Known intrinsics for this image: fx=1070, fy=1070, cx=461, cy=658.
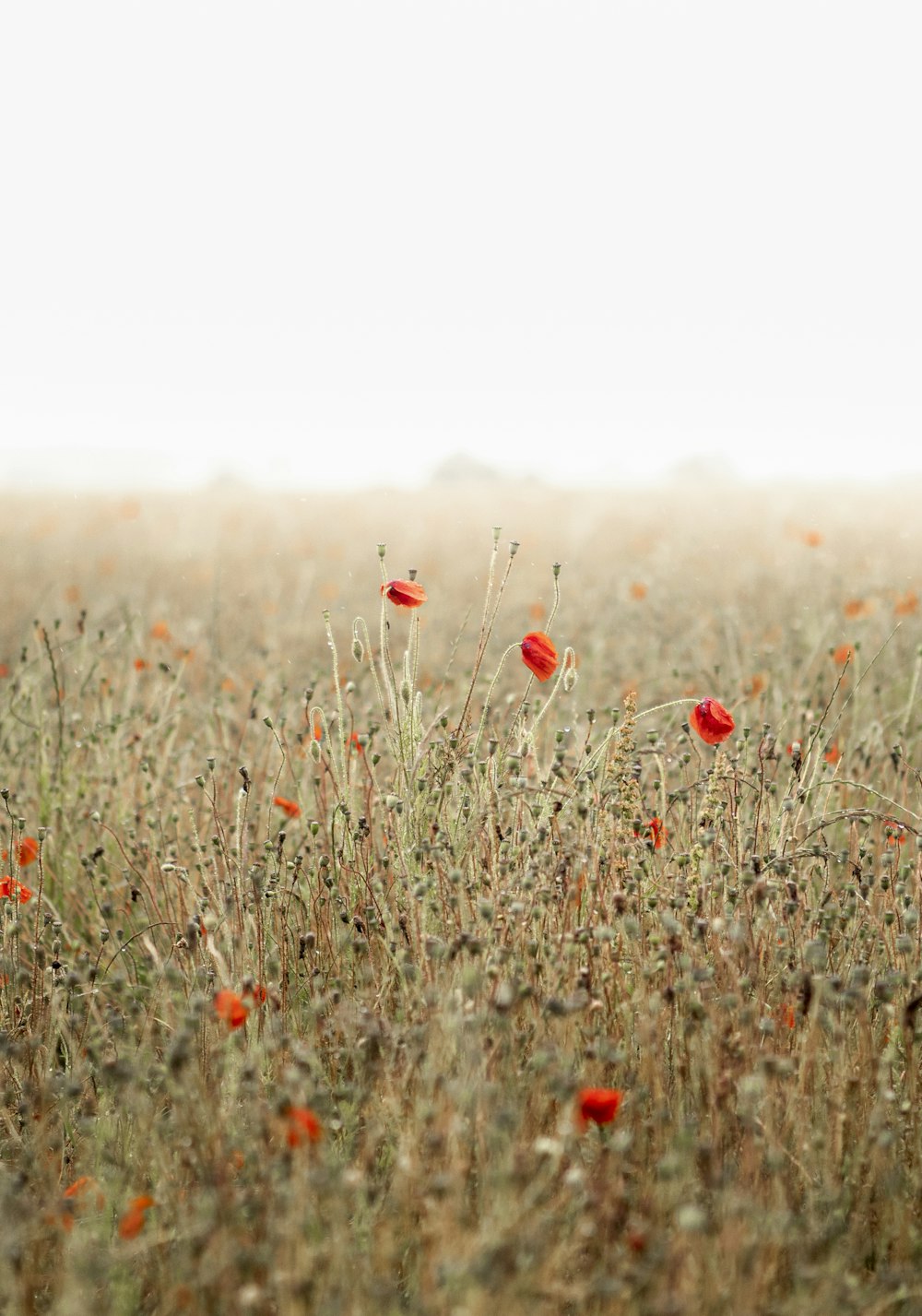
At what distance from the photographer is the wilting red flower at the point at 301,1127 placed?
1356 mm

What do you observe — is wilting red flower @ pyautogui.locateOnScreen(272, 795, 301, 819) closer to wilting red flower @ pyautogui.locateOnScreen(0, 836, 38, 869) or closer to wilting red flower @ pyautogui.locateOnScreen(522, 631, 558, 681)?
wilting red flower @ pyautogui.locateOnScreen(0, 836, 38, 869)

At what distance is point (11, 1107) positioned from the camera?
6.88 feet

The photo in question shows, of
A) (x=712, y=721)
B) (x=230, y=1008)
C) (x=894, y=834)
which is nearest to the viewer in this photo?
(x=230, y=1008)

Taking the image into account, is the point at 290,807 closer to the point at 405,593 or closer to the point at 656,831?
the point at 405,593

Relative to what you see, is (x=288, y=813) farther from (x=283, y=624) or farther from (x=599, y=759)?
(x=283, y=624)

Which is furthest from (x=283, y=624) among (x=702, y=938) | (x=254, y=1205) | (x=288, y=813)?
(x=254, y=1205)

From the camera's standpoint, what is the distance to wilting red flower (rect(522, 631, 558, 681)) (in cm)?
212

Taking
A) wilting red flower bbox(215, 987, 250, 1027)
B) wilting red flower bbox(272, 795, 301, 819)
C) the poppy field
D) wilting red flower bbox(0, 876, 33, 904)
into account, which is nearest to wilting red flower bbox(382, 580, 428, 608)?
the poppy field

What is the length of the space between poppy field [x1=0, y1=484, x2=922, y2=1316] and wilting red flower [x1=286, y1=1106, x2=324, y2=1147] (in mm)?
10

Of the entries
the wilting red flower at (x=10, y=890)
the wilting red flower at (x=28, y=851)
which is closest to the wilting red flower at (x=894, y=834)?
the wilting red flower at (x=10, y=890)

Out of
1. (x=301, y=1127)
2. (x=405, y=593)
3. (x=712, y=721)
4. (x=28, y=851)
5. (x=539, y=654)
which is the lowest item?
(x=28, y=851)

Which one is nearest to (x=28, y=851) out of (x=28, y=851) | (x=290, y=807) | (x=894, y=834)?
(x=28, y=851)

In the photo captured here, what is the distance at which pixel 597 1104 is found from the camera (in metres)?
1.43

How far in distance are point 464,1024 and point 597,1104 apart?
0.25 m
